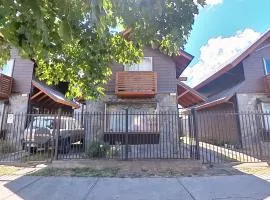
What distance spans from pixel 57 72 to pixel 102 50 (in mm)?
2103

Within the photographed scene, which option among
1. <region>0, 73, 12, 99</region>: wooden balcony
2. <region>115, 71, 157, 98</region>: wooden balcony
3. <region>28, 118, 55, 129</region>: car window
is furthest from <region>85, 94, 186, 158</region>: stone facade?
<region>0, 73, 12, 99</region>: wooden balcony

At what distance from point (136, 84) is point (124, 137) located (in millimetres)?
3115

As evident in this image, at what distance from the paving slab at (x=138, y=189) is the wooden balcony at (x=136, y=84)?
7133mm

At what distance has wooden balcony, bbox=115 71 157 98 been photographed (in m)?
14.5

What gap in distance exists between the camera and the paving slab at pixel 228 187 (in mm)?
6168

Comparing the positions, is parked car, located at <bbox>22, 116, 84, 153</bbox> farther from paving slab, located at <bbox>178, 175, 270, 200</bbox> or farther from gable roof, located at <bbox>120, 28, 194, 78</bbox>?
gable roof, located at <bbox>120, 28, 194, 78</bbox>

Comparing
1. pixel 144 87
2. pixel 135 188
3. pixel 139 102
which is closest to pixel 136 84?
pixel 144 87

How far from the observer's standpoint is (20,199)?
5992mm

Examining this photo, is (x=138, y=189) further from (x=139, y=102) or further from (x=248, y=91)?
(x=248, y=91)

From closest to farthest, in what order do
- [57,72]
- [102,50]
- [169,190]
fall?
1. [169,190]
2. [102,50]
3. [57,72]

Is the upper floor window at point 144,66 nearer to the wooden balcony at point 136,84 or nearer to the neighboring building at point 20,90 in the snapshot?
the wooden balcony at point 136,84

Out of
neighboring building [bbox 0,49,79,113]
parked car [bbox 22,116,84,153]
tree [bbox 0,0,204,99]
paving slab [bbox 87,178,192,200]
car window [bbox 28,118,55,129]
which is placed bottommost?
paving slab [bbox 87,178,192,200]

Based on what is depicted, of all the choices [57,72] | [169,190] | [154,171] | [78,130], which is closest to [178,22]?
[169,190]

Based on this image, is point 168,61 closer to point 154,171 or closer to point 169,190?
point 154,171
